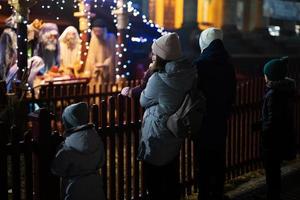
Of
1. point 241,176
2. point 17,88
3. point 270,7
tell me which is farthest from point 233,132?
point 270,7

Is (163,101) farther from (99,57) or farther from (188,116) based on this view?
(99,57)

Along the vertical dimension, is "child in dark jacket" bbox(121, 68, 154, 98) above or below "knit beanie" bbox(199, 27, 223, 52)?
below

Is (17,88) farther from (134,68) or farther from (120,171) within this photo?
(134,68)

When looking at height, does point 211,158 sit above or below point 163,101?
below

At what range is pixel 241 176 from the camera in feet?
22.8

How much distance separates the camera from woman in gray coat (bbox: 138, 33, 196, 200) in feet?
13.8

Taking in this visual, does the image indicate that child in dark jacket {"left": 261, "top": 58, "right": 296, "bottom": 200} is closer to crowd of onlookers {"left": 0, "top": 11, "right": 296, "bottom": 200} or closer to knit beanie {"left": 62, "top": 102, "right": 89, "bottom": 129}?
crowd of onlookers {"left": 0, "top": 11, "right": 296, "bottom": 200}

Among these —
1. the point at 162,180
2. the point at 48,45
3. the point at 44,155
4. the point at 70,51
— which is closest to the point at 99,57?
the point at 70,51

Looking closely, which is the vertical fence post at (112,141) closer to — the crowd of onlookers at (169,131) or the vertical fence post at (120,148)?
the vertical fence post at (120,148)

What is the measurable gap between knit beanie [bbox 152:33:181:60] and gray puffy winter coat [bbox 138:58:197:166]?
0.23 feet

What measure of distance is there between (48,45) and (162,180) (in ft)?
23.4

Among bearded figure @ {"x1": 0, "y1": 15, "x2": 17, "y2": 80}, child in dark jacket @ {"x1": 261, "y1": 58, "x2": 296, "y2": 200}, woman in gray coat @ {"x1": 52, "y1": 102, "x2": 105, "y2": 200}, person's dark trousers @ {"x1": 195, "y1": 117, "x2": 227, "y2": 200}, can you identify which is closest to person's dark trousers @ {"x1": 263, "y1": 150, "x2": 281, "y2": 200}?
child in dark jacket @ {"x1": 261, "y1": 58, "x2": 296, "y2": 200}

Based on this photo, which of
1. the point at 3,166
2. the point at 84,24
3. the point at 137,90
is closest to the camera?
the point at 3,166

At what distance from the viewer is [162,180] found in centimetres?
444
